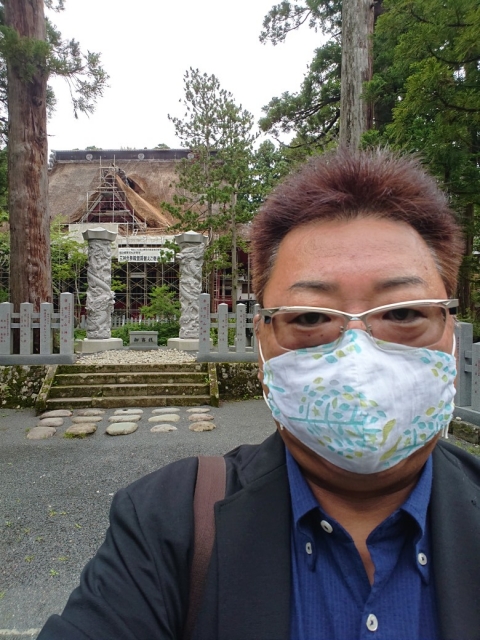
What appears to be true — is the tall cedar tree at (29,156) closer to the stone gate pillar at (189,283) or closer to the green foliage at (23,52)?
the green foliage at (23,52)

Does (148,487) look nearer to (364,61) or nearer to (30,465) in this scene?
(30,465)

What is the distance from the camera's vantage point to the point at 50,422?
566 cm

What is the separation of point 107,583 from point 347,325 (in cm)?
76

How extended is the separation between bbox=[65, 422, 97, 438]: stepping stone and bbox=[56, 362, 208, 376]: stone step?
72.0 inches

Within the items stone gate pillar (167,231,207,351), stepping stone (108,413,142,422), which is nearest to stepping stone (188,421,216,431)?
stepping stone (108,413,142,422)

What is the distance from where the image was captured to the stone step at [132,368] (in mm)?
7137

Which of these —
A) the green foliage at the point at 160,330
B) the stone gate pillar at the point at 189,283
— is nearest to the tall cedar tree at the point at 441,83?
the stone gate pillar at the point at 189,283

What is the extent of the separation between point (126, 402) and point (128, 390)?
253 millimetres

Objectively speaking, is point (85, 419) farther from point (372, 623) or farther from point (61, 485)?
point (372, 623)

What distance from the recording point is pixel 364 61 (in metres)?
7.99

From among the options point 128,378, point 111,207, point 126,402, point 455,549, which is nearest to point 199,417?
point 126,402

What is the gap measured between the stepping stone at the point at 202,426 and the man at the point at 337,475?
4348 mm

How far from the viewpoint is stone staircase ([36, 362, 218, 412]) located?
21.3ft

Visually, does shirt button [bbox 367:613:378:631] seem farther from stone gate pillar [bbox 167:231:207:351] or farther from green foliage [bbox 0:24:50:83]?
stone gate pillar [bbox 167:231:207:351]
